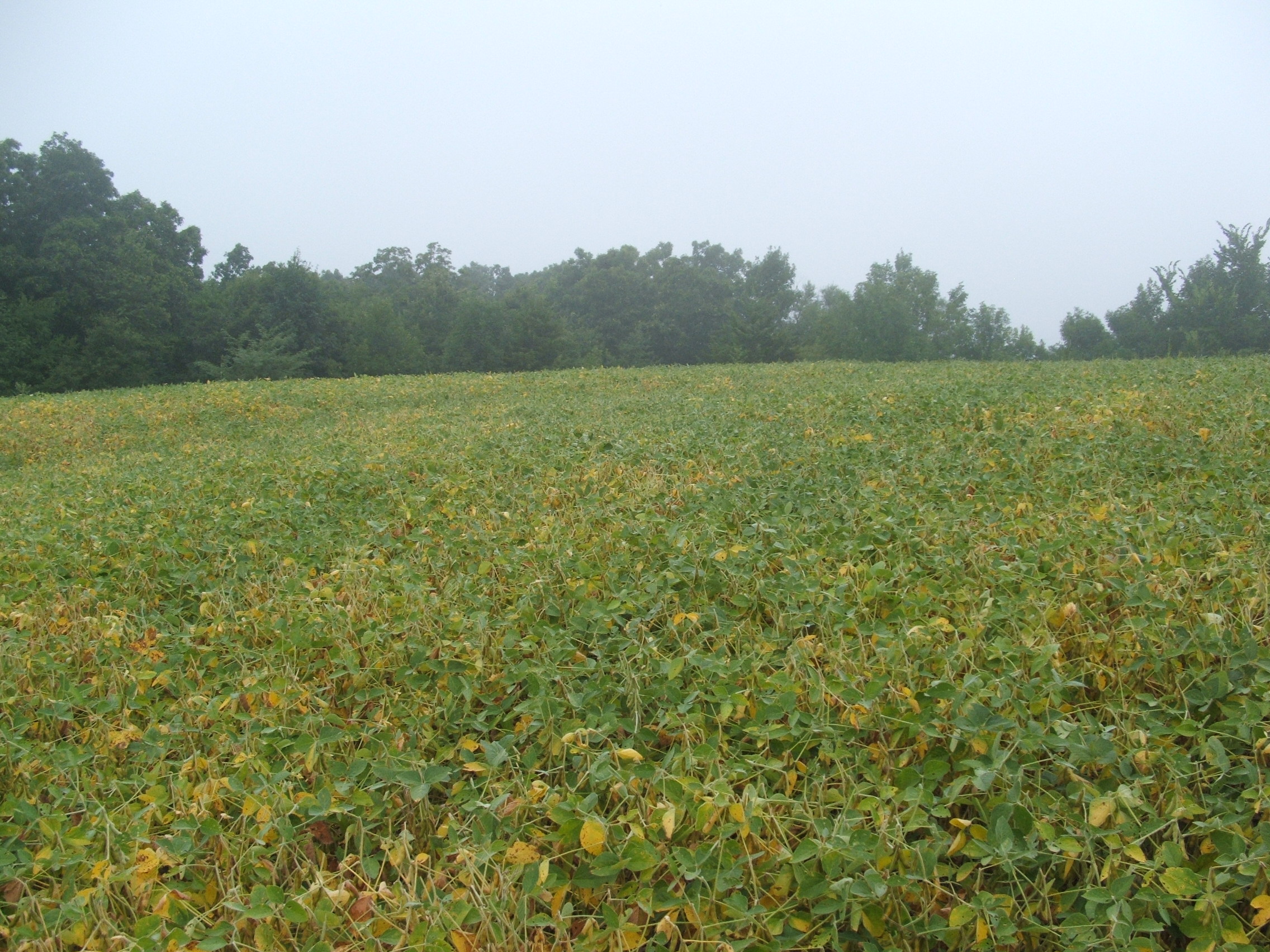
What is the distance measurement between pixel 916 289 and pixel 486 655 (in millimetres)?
59243

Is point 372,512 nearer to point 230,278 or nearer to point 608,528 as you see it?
point 608,528

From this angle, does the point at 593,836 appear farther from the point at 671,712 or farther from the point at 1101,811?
the point at 1101,811

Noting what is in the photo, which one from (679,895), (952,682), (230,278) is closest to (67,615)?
(679,895)

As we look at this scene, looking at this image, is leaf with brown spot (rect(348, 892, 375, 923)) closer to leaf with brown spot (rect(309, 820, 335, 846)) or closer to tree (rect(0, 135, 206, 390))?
leaf with brown spot (rect(309, 820, 335, 846))

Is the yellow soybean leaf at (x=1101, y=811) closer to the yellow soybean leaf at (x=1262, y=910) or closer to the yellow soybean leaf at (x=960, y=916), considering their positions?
the yellow soybean leaf at (x=1262, y=910)

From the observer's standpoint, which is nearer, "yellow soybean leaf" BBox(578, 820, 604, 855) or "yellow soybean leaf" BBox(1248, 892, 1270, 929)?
"yellow soybean leaf" BBox(1248, 892, 1270, 929)

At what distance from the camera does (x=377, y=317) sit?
3922 cm

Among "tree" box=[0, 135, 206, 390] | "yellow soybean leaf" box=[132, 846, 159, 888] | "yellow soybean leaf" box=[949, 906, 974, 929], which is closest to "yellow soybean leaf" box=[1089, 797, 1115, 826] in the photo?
"yellow soybean leaf" box=[949, 906, 974, 929]

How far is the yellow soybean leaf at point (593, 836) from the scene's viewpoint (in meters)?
1.85

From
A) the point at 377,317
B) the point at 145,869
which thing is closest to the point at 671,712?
the point at 145,869

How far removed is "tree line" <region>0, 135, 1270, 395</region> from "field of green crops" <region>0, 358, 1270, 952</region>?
25.1 meters

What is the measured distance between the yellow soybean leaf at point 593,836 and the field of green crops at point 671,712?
39 mm

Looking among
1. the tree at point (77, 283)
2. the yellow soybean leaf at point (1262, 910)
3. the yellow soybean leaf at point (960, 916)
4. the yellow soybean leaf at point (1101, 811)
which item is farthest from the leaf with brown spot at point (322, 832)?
the tree at point (77, 283)

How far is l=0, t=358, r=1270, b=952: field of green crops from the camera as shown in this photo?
178cm
